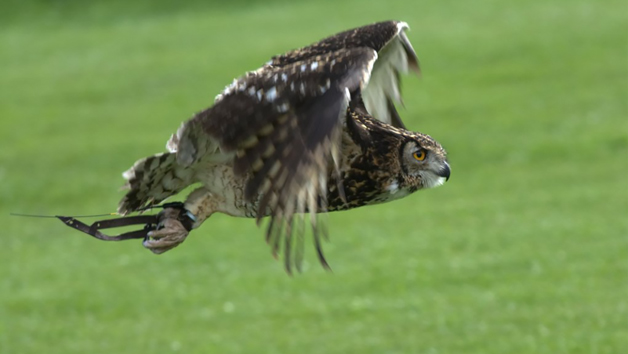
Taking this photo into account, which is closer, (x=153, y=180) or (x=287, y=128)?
(x=287, y=128)

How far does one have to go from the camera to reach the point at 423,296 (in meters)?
15.1

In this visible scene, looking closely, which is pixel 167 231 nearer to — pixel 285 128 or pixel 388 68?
pixel 285 128

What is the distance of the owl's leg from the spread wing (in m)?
0.31

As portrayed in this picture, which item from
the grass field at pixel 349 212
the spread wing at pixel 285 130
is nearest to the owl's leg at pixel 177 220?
the spread wing at pixel 285 130

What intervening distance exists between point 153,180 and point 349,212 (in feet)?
45.3

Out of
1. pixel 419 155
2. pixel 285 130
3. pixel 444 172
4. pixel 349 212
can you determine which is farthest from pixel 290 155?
pixel 349 212

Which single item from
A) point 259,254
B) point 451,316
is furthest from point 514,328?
point 259,254

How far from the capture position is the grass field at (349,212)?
14359mm

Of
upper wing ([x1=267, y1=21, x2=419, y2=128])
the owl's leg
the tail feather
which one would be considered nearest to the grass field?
upper wing ([x1=267, y1=21, x2=419, y2=128])

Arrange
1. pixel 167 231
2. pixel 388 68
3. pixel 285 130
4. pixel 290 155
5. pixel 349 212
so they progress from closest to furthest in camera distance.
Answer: pixel 290 155 → pixel 285 130 → pixel 167 231 → pixel 388 68 → pixel 349 212

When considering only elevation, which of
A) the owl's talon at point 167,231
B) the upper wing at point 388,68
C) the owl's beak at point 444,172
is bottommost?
the owl's talon at point 167,231

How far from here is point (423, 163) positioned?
6199mm

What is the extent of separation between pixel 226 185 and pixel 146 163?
1.52 feet

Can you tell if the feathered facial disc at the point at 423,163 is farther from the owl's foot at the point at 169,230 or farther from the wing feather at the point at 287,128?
the owl's foot at the point at 169,230
